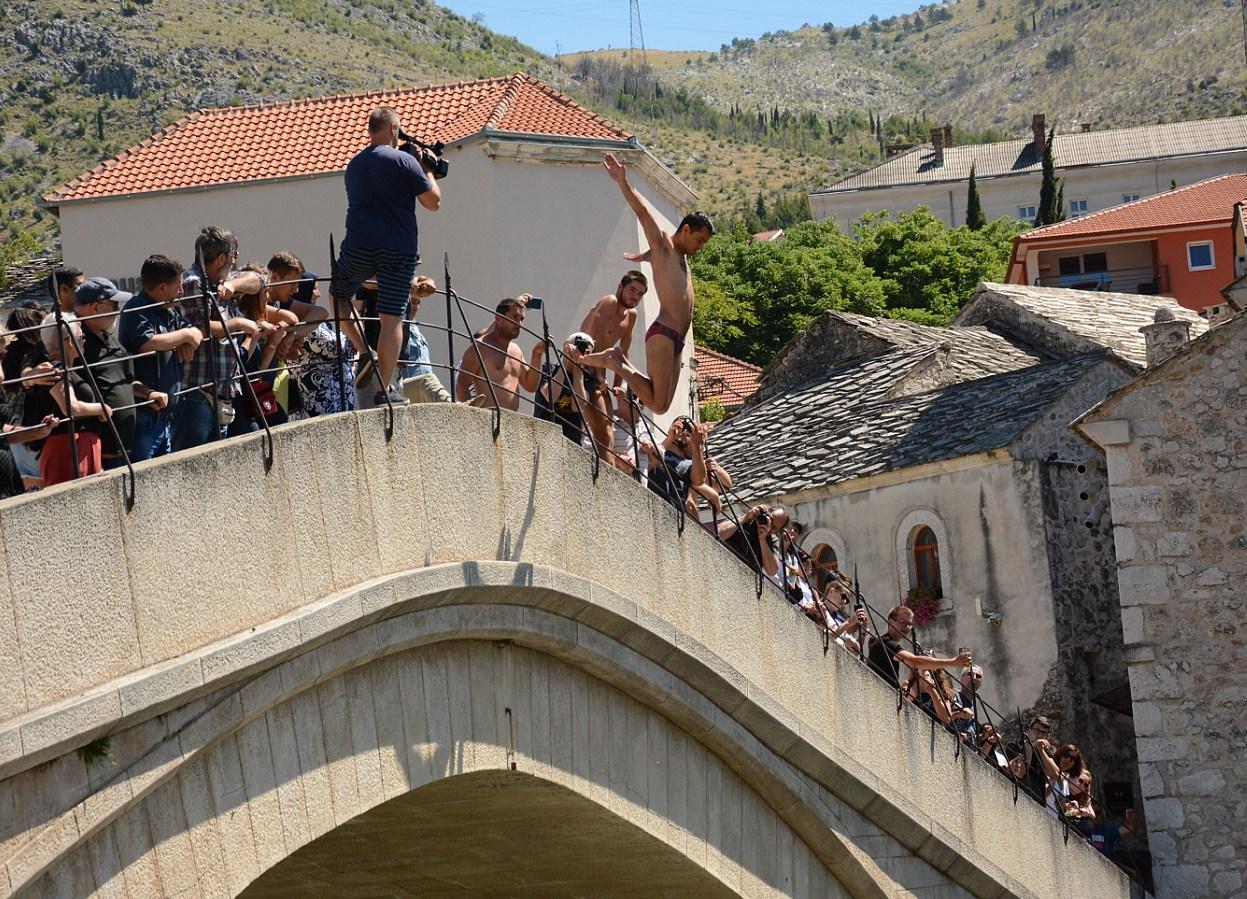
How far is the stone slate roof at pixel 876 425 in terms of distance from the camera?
2370cm

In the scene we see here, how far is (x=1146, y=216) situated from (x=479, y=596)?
46.4 m

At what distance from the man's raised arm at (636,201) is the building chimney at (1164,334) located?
12541 mm

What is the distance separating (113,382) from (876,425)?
1831 cm

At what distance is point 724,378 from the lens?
4425 centimetres

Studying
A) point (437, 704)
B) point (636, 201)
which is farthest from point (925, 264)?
point (437, 704)

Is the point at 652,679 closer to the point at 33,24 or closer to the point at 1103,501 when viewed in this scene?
the point at 1103,501

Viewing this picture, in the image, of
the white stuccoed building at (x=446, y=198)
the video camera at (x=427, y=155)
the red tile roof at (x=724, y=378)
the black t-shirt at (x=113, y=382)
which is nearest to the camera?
the black t-shirt at (x=113, y=382)

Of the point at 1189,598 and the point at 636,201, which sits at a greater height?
the point at 636,201

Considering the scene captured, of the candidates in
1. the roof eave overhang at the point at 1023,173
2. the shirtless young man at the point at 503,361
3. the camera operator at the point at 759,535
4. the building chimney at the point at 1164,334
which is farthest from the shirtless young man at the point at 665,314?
the roof eave overhang at the point at 1023,173

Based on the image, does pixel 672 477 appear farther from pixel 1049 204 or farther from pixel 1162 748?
pixel 1049 204

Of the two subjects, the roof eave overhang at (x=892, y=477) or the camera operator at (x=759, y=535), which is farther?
the roof eave overhang at (x=892, y=477)

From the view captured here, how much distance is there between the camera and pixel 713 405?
134 ft

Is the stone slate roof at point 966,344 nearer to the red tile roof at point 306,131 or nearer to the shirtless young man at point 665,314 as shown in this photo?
the red tile roof at point 306,131

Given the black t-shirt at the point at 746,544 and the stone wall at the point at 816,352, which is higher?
the stone wall at the point at 816,352
